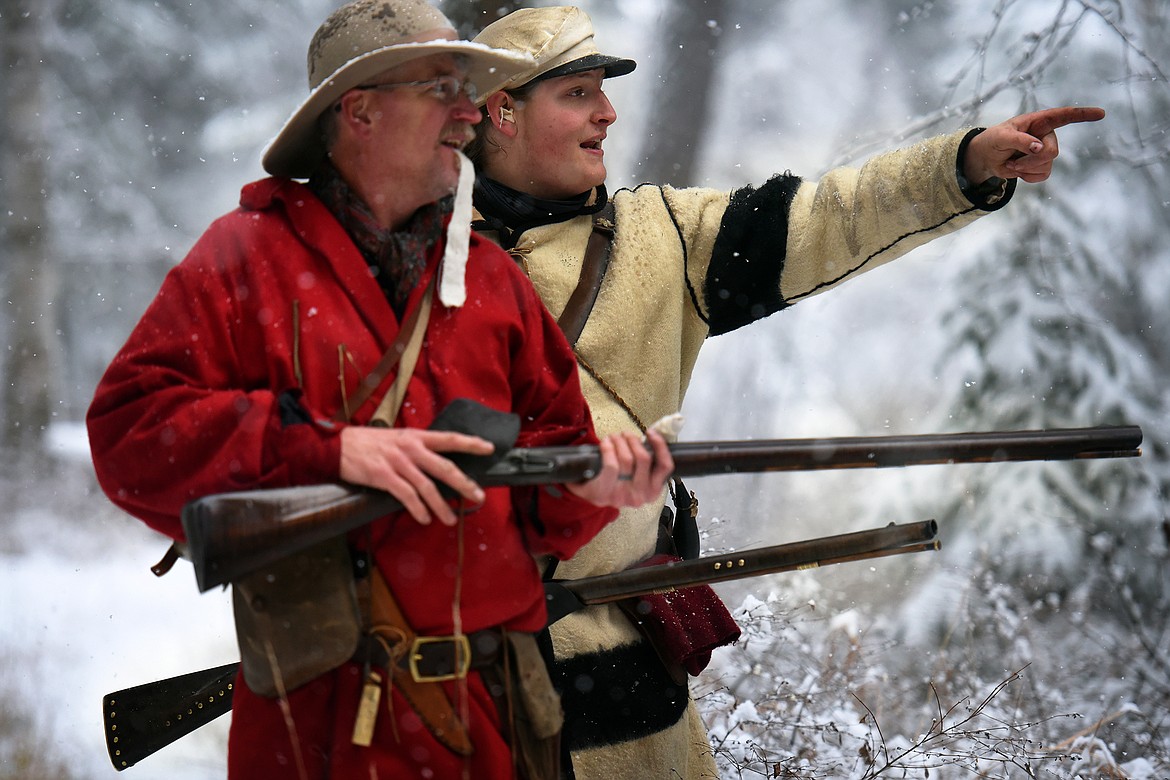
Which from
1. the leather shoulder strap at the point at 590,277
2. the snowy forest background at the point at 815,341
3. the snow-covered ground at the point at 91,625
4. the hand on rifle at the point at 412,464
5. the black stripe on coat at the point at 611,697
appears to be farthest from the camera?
the snowy forest background at the point at 815,341

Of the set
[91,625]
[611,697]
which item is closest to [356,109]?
[611,697]

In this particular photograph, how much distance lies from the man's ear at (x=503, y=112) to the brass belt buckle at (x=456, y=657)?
5.74ft

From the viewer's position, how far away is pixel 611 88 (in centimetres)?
879

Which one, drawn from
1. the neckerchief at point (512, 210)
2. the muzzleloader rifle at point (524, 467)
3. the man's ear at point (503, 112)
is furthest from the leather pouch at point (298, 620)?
the man's ear at point (503, 112)

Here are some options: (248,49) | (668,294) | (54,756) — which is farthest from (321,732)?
(248,49)

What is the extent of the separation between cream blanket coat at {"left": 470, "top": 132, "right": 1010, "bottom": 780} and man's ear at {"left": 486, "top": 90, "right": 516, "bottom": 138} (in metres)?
0.33

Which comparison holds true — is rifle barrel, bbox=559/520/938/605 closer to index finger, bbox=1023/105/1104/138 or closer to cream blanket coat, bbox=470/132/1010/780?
cream blanket coat, bbox=470/132/1010/780

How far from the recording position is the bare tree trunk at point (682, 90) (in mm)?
8625

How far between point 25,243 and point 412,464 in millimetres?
8116

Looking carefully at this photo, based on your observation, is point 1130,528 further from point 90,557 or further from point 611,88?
point 90,557

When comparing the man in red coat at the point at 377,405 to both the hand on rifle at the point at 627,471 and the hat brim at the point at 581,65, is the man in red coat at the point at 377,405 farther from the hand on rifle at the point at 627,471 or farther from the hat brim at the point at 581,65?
the hat brim at the point at 581,65

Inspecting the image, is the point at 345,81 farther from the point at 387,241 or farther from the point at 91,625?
the point at 91,625

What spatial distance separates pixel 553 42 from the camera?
3311 mm

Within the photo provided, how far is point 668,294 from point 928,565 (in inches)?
207
